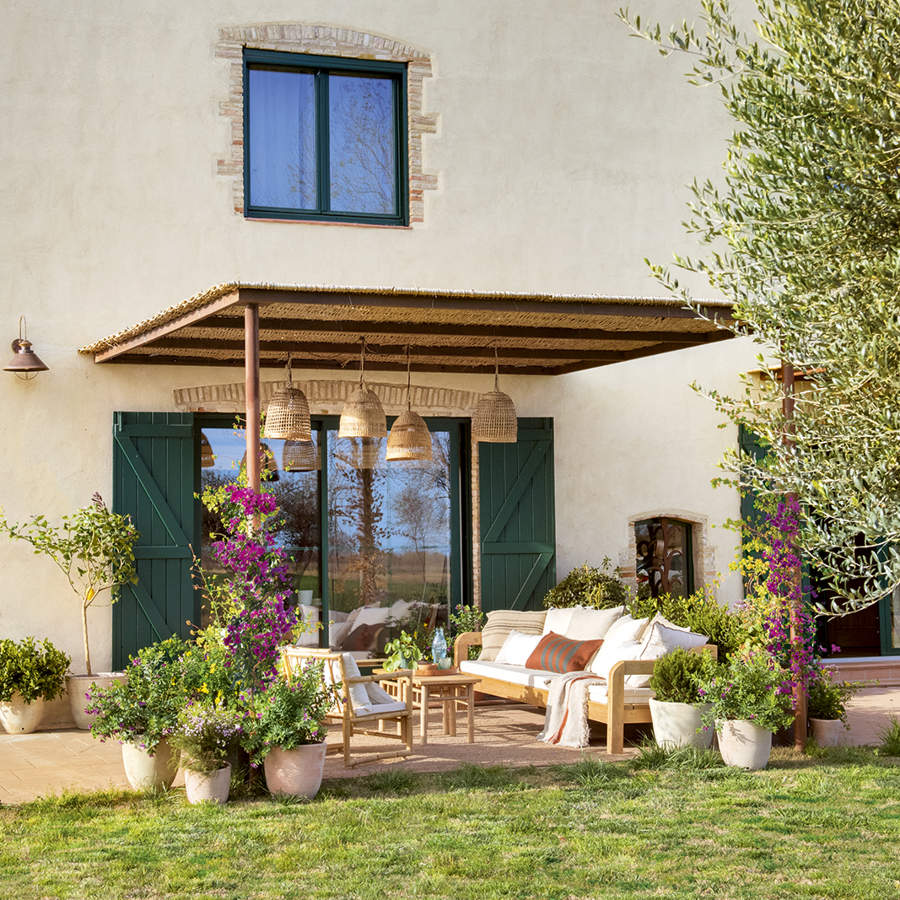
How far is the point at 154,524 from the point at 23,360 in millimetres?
1545

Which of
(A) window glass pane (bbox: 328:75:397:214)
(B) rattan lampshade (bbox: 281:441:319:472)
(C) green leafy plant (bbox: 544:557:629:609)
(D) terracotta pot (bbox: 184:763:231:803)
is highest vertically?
(A) window glass pane (bbox: 328:75:397:214)

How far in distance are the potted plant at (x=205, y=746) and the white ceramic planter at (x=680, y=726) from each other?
8.39ft

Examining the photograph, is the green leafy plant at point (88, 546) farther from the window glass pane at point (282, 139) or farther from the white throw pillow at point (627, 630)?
the white throw pillow at point (627, 630)

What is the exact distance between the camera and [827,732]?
25.9 ft

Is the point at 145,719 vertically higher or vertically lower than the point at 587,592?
lower

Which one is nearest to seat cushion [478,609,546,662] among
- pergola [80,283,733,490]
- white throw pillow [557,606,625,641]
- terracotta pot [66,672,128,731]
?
white throw pillow [557,606,625,641]

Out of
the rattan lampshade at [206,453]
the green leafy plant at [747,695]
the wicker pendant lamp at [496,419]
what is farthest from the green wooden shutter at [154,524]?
the green leafy plant at [747,695]

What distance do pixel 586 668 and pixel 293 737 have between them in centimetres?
292

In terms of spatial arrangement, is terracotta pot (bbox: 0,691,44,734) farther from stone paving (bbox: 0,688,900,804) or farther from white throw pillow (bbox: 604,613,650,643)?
white throw pillow (bbox: 604,613,650,643)

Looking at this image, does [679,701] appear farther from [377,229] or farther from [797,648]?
[377,229]

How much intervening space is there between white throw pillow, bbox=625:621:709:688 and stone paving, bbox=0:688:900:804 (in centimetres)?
45

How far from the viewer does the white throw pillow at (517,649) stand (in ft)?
30.5

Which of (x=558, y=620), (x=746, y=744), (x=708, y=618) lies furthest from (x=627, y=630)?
(x=746, y=744)

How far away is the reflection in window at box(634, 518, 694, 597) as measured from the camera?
11250mm
